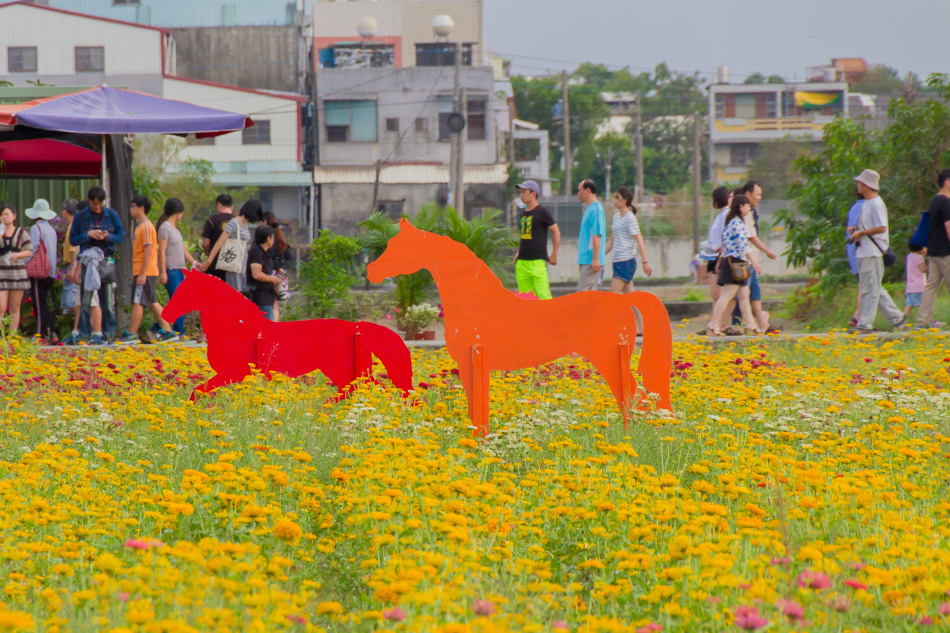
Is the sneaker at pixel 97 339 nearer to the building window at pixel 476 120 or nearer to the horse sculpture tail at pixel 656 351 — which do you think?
the horse sculpture tail at pixel 656 351

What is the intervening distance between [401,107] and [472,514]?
1422 inches

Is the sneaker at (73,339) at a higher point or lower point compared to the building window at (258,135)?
lower

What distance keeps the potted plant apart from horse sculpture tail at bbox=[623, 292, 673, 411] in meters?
6.82

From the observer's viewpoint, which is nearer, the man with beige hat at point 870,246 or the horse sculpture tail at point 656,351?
the horse sculpture tail at point 656,351

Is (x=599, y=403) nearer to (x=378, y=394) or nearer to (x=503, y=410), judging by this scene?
(x=503, y=410)

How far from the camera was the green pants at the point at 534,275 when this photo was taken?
10.5 m

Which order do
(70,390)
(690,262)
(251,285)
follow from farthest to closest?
1. (690,262)
2. (251,285)
3. (70,390)

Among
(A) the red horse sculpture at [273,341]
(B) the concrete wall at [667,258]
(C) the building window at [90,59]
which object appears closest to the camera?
(A) the red horse sculpture at [273,341]

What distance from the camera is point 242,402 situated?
18.2 feet

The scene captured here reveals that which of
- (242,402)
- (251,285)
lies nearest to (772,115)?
(251,285)

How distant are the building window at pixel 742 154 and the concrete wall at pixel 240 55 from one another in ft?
97.4

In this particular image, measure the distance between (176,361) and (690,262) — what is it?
26479mm

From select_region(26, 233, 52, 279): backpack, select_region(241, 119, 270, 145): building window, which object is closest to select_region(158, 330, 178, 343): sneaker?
select_region(26, 233, 52, 279): backpack

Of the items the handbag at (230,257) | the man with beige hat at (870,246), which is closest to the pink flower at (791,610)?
the handbag at (230,257)
